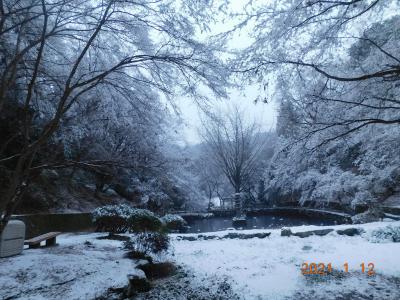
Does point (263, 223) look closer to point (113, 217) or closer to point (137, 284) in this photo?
point (113, 217)

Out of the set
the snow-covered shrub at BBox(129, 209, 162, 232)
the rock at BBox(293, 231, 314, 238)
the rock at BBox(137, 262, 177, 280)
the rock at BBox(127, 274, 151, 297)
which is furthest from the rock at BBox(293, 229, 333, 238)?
the rock at BBox(127, 274, 151, 297)

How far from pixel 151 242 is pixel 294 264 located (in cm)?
249

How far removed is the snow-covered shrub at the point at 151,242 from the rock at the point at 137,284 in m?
1.18

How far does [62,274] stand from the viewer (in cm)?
373

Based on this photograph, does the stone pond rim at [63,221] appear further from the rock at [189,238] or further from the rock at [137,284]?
the rock at [137,284]

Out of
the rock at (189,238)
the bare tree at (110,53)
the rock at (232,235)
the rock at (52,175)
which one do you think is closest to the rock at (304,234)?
the rock at (232,235)

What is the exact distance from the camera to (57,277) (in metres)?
3.62

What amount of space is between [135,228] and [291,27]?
4.12 meters

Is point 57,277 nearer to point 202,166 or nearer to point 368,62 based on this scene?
point 368,62

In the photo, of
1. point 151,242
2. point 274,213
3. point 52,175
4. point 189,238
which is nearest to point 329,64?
point 151,242

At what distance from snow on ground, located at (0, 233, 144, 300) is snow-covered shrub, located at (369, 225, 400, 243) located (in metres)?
4.71

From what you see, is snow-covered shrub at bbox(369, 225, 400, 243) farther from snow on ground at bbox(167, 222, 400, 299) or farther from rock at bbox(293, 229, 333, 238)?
rock at bbox(293, 229, 333, 238)

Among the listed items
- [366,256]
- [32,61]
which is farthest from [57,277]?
[366,256]

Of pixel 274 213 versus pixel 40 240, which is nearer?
pixel 40 240
